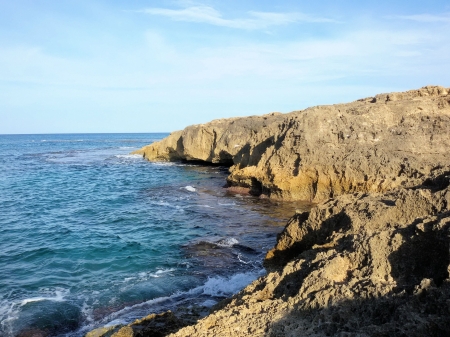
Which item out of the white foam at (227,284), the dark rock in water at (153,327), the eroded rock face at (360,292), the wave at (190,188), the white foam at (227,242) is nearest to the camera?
the eroded rock face at (360,292)

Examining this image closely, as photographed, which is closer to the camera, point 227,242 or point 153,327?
point 153,327

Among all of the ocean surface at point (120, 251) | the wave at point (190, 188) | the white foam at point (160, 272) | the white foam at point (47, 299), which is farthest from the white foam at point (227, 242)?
the wave at point (190, 188)

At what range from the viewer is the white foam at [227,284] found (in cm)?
920

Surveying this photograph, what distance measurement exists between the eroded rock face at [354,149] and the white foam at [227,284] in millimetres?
8026

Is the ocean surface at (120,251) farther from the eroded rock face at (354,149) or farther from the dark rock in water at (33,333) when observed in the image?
the eroded rock face at (354,149)

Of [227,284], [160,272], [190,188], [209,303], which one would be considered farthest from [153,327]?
[190,188]

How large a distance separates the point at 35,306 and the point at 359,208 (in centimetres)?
807

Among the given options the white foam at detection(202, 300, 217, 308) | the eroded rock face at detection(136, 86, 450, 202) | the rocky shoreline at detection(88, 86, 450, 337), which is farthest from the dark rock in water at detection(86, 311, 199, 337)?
the eroded rock face at detection(136, 86, 450, 202)

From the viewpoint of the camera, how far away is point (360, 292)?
4168 mm

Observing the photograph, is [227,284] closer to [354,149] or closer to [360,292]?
[360,292]

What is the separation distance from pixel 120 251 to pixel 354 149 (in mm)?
11830

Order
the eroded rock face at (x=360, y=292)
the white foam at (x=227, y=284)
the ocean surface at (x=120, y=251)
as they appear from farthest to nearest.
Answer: the white foam at (x=227, y=284) < the ocean surface at (x=120, y=251) < the eroded rock face at (x=360, y=292)

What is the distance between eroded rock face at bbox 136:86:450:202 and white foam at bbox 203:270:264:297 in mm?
8026

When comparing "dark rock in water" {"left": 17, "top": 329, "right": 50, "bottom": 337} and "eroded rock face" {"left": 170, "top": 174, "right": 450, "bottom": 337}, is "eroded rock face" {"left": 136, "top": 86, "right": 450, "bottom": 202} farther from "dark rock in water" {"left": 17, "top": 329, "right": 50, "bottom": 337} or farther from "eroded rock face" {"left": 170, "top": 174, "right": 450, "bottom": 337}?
"dark rock in water" {"left": 17, "top": 329, "right": 50, "bottom": 337}
